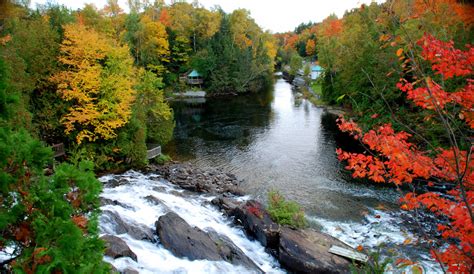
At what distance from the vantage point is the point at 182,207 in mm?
14531

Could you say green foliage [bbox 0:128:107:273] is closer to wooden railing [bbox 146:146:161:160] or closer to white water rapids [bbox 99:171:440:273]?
white water rapids [bbox 99:171:440:273]

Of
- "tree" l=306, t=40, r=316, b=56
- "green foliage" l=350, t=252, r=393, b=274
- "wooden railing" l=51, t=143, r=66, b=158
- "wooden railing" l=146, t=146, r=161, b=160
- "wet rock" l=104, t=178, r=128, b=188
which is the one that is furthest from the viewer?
"tree" l=306, t=40, r=316, b=56

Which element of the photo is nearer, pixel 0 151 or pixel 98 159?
pixel 0 151

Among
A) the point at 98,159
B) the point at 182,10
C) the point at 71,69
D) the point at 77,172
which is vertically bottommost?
the point at 98,159

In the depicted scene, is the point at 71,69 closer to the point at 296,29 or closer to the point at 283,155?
the point at 283,155

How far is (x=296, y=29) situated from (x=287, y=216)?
12852 centimetres

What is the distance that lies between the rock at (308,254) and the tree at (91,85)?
443 inches

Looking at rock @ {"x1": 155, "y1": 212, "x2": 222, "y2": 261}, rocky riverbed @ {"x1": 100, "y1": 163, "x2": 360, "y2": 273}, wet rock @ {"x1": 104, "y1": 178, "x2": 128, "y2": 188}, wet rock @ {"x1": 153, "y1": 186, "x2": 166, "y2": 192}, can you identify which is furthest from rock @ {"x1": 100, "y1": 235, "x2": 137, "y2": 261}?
wet rock @ {"x1": 104, "y1": 178, "x2": 128, "y2": 188}

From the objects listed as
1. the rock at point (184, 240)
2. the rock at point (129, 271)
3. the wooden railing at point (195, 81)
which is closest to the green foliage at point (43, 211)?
the rock at point (129, 271)

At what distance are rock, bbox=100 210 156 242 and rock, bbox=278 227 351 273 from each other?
4604mm

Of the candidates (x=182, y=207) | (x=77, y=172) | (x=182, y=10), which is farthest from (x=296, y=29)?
(x=77, y=172)

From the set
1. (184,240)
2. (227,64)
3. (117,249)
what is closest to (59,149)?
(117,249)

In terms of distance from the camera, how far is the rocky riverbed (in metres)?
10.0

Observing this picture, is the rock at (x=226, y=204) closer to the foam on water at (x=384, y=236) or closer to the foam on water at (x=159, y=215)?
the foam on water at (x=159, y=215)
